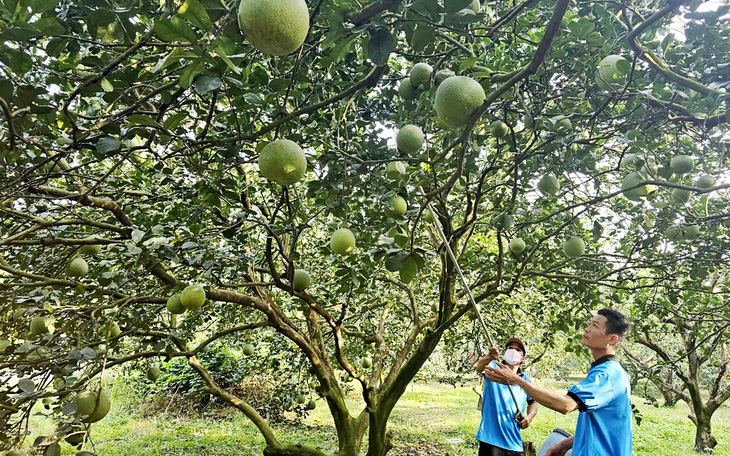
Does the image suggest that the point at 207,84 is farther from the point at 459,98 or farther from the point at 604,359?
the point at 604,359

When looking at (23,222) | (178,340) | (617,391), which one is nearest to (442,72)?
(617,391)

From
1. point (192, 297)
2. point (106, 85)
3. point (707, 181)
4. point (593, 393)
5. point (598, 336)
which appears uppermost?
point (707, 181)

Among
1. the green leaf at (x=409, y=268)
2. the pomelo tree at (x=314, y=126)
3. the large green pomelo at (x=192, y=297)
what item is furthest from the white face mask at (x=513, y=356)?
the large green pomelo at (x=192, y=297)

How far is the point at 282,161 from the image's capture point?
1424 millimetres

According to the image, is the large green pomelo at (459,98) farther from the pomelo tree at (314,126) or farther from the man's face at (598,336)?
the man's face at (598,336)

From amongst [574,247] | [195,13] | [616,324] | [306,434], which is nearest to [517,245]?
[574,247]

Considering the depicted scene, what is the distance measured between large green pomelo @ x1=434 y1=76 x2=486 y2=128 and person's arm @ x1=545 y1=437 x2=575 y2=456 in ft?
8.03

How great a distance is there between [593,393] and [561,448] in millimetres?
715

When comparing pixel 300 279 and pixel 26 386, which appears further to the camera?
pixel 300 279

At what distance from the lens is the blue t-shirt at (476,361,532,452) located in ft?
13.1

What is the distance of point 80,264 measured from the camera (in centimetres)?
282

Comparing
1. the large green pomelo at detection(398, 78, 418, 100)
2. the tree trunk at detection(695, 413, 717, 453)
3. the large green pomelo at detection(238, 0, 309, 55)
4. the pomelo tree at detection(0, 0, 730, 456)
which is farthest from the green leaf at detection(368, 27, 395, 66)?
the tree trunk at detection(695, 413, 717, 453)

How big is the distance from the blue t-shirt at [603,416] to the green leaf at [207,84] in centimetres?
227

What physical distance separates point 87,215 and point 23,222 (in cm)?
116
